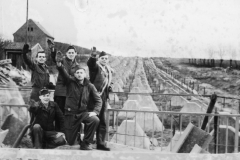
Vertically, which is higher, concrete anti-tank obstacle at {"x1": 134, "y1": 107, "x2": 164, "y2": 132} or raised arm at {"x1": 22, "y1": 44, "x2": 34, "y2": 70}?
raised arm at {"x1": 22, "y1": 44, "x2": 34, "y2": 70}

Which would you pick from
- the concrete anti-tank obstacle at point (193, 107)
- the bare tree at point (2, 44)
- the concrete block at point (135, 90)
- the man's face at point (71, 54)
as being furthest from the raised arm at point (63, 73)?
the concrete anti-tank obstacle at point (193, 107)

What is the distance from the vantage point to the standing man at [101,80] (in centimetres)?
395

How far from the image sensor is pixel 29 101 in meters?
4.15

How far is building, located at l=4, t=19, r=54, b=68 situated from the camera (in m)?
4.14

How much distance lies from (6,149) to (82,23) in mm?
1911

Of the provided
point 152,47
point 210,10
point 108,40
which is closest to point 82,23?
point 108,40

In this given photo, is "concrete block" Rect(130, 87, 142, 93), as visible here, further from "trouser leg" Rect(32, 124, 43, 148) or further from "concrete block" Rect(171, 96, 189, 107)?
"trouser leg" Rect(32, 124, 43, 148)

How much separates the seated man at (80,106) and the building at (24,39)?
19.5 inches

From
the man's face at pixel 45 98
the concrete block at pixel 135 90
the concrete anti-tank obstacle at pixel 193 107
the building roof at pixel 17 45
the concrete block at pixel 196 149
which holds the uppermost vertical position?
the building roof at pixel 17 45

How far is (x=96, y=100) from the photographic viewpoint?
3.85 m

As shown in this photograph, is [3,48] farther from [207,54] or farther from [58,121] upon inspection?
[207,54]

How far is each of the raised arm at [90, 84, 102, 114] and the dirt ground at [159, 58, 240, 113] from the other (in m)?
1.14

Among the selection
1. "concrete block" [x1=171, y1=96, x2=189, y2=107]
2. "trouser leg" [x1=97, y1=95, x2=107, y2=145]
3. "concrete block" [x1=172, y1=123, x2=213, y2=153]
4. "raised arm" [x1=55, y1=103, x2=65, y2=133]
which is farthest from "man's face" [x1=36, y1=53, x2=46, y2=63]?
"concrete block" [x1=172, y1=123, x2=213, y2=153]

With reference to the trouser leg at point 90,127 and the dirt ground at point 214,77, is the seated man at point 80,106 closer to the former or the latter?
the trouser leg at point 90,127
